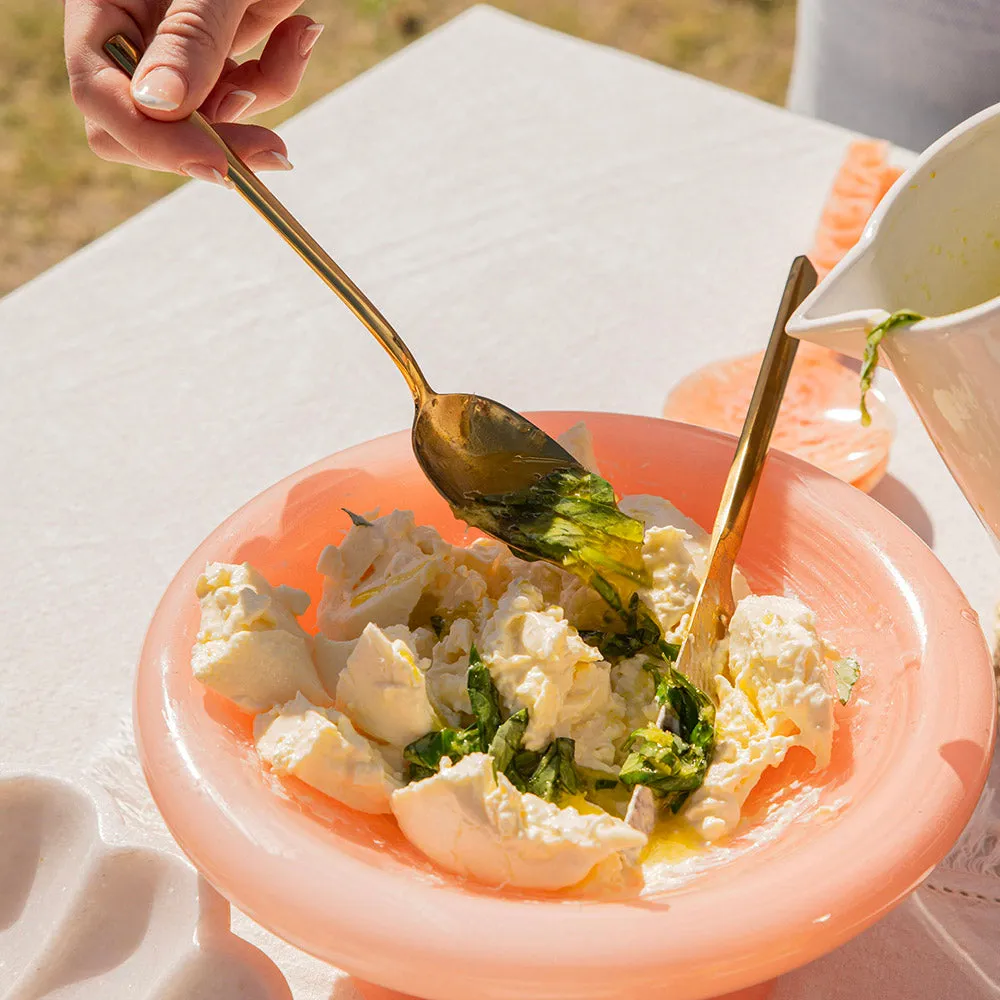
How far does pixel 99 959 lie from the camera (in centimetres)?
91

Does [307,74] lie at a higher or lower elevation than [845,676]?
lower

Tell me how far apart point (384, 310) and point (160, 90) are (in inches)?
27.1

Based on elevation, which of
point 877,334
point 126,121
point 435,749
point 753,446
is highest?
point 877,334

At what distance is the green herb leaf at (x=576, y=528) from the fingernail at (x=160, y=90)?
43cm

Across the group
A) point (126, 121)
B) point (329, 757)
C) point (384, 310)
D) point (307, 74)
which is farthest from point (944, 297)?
point (307, 74)

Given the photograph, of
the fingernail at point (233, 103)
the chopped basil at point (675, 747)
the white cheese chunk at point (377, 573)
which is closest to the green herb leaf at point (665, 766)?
the chopped basil at point (675, 747)

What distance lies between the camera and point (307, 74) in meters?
3.88

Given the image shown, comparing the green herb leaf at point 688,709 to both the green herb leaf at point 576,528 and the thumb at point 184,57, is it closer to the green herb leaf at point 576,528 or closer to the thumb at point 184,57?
the green herb leaf at point 576,528

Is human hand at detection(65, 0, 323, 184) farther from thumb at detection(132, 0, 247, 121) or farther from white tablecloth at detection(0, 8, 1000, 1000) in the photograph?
white tablecloth at detection(0, 8, 1000, 1000)

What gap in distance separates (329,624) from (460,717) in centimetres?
15

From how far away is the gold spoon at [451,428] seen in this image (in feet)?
3.47

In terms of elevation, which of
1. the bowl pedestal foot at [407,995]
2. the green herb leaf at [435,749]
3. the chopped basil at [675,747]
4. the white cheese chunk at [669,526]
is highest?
the white cheese chunk at [669,526]

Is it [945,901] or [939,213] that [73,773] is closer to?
[945,901]

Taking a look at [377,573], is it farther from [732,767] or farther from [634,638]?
[732,767]
